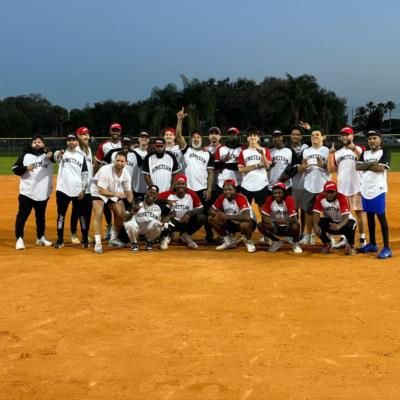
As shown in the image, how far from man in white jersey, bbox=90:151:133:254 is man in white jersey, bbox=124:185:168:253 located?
27 centimetres

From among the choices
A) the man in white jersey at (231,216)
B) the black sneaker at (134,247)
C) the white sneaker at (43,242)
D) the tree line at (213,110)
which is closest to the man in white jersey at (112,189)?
the black sneaker at (134,247)

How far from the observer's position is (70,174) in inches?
337

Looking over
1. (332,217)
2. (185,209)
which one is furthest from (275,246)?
(185,209)

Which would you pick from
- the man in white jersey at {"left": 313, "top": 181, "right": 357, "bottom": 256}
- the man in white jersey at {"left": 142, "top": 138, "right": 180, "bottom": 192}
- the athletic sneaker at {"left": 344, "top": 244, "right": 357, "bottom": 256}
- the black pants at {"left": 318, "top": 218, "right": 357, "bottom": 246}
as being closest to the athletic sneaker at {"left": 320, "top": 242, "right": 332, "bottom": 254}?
the man in white jersey at {"left": 313, "top": 181, "right": 357, "bottom": 256}

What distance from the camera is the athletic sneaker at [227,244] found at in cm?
850

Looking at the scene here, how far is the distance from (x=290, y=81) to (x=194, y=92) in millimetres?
13321

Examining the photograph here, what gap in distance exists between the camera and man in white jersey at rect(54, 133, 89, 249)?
855cm

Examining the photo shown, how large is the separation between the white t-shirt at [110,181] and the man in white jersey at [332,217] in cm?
316

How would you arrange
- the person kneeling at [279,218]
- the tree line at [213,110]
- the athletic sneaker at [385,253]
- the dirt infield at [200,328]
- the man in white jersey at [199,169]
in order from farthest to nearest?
1. the tree line at [213,110]
2. the man in white jersey at [199,169]
3. the person kneeling at [279,218]
4. the athletic sneaker at [385,253]
5. the dirt infield at [200,328]

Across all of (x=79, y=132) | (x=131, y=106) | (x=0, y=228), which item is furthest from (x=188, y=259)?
(x=131, y=106)

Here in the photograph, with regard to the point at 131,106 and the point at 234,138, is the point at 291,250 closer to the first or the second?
the point at 234,138

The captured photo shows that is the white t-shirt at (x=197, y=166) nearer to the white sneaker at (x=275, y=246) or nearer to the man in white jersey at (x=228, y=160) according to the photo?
the man in white jersey at (x=228, y=160)

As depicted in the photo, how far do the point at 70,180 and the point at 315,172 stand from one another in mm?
4154

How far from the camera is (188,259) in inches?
301
